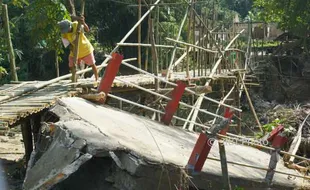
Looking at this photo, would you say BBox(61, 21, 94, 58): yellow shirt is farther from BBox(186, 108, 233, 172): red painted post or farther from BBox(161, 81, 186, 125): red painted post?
BBox(186, 108, 233, 172): red painted post

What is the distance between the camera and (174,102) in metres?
7.79

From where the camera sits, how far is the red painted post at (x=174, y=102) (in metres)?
7.68

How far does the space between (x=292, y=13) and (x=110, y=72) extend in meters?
13.4

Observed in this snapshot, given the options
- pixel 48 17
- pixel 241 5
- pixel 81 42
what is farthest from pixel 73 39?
pixel 241 5

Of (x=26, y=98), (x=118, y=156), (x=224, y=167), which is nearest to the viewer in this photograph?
(x=118, y=156)

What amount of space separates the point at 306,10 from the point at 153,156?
604 inches

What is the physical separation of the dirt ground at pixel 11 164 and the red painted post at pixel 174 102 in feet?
8.34

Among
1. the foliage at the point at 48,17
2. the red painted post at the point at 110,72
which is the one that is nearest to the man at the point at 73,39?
the red painted post at the point at 110,72

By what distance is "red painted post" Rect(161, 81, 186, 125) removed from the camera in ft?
25.2

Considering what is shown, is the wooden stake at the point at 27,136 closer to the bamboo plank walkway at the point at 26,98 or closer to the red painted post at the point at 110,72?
the bamboo plank walkway at the point at 26,98

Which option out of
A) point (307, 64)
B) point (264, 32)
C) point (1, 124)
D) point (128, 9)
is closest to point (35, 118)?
point (1, 124)

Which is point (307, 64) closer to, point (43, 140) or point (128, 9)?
point (128, 9)

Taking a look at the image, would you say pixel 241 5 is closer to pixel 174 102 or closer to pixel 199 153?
pixel 174 102

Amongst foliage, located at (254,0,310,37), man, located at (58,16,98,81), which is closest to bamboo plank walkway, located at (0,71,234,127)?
man, located at (58,16,98,81)
